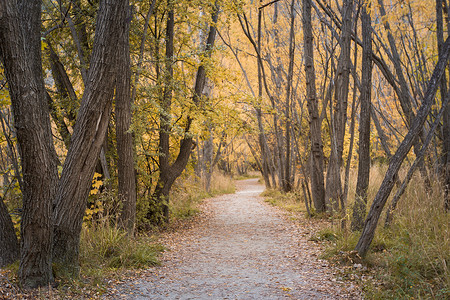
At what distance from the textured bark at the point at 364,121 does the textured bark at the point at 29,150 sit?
4.12m

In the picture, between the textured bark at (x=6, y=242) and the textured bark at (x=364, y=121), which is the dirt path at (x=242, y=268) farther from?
the textured bark at (x=6, y=242)

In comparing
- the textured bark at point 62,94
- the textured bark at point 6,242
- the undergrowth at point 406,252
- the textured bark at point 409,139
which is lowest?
the undergrowth at point 406,252

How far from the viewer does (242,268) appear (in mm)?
5266

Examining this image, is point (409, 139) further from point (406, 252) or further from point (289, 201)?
point (289, 201)

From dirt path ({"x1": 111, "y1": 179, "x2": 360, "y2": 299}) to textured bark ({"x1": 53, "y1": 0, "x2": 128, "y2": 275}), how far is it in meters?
0.97

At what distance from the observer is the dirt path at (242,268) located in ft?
13.6

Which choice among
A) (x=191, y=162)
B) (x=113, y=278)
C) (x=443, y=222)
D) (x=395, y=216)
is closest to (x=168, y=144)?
(x=191, y=162)

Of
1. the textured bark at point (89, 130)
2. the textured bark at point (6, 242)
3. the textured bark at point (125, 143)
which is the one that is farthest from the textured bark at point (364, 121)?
the textured bark at point (6, 242)

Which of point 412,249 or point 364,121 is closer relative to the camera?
→ point 412,249

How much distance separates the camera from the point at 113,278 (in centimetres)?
451

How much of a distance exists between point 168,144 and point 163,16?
2813 mm

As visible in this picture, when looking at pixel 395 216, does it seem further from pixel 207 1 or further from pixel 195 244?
pixel 207 1

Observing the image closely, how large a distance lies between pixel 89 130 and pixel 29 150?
73 centimetres

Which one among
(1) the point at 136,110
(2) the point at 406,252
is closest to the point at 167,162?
(1) the point at 136,110
